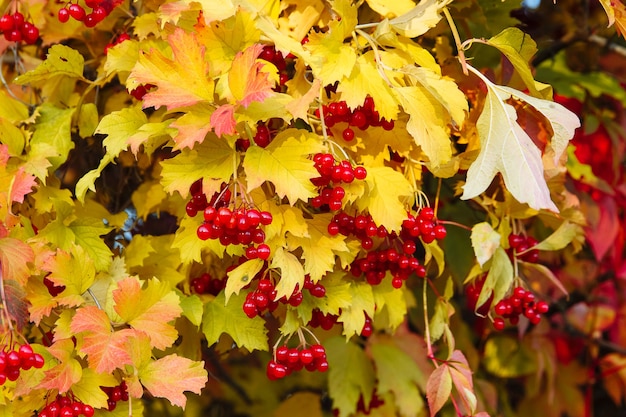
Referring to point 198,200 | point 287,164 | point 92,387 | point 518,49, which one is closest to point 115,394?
point 92,387

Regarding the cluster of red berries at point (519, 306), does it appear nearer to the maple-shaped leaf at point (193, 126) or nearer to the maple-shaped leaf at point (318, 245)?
the maple-shaped leaf at point (318, 245)

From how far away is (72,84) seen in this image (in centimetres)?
133

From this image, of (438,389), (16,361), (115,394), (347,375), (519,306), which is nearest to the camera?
(16,361)

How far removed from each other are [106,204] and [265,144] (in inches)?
18.7

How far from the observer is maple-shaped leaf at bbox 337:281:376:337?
115cm

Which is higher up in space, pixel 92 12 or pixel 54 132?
pixel 92 12

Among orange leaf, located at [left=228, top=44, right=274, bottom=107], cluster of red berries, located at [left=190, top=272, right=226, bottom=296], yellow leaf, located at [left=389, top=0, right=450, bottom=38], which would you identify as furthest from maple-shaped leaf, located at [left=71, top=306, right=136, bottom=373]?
yellow leaf, located at [left=389, top=0, right=450, bottom=38]

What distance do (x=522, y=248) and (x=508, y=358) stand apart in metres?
0.66

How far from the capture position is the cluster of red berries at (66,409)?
98 centimetres

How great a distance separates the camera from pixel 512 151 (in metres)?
1.03

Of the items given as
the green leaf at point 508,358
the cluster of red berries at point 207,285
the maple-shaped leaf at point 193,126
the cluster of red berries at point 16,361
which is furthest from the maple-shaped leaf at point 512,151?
the green leaf at point 508,358

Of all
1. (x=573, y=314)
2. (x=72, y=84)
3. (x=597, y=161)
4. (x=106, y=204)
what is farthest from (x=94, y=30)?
(x=573, y=314)

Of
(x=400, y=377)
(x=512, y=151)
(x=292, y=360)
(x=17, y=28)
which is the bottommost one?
(x=400, y=377)

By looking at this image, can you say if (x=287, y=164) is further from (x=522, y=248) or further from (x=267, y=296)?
(x=522, y=248)
